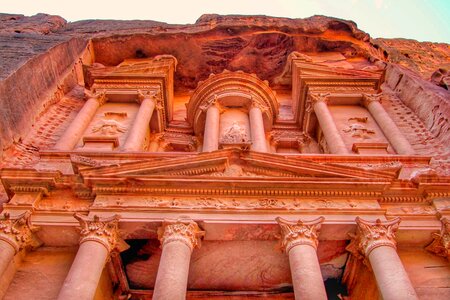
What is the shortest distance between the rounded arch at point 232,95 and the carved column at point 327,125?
169cm

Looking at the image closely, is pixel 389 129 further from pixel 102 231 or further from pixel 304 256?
pixel 102 231

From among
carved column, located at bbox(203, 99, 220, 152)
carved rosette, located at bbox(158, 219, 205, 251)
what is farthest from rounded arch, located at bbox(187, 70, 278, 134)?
carved rosette, located at bbox(158, 219, 205, 251)

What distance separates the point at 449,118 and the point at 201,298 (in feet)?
30.3

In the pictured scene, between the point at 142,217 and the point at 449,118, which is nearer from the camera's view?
the point at 142,217

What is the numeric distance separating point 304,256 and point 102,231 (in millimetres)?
3751

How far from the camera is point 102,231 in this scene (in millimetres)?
8531

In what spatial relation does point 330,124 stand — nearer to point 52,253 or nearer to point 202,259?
point 202,259

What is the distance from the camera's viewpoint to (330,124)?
14.6 meters

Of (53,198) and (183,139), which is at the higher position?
(183,139)

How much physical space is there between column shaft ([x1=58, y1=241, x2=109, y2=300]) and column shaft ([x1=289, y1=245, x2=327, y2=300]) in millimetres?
3354

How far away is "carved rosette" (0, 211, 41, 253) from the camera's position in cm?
847

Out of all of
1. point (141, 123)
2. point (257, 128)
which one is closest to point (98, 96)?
point (141, 123)

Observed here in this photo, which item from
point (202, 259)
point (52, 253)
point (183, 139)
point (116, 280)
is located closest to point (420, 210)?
point (202, 259)

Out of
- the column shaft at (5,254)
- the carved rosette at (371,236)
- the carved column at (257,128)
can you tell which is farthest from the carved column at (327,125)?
the column shaft at (5,254)
